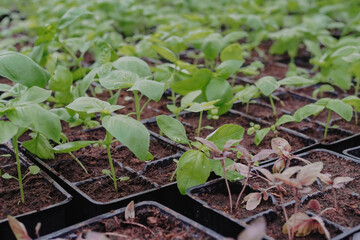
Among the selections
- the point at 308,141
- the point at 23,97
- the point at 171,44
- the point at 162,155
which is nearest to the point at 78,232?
the point at 23,97

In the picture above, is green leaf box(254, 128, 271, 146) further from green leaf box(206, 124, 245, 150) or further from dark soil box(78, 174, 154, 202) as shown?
dark soil box(78, 174, 154, 202)

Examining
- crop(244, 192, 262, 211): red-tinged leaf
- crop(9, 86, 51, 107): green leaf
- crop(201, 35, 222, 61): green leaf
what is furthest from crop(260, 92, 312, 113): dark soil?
crop(9, 86, 51, 107): green leaf

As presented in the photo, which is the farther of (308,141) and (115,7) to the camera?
(115,7)

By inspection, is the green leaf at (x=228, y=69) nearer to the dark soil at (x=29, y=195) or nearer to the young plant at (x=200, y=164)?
the young plant at (x=200, y=164)

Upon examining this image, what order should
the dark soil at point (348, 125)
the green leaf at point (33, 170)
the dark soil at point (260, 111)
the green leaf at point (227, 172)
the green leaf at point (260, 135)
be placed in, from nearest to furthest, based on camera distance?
the green leaf at point (227, 172), the green leaf at point (33, 170), the green leaf at point (260, 135), the dark soil at point (348, 125), the dark soil at point (260, 111)

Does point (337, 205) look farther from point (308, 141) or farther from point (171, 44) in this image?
point (171, 44)

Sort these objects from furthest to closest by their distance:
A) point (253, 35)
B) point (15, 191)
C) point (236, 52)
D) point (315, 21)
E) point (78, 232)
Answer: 1. point (253, 35)
2. point (315, 21)
3. point (236, 52)
4. point (15, 191)
5. point (78, 232)

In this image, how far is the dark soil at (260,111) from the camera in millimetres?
2164

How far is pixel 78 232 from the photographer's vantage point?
1.15 m

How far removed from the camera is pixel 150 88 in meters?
1.35

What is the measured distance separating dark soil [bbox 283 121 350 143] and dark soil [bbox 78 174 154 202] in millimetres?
780

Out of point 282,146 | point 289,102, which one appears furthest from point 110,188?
point 289,102

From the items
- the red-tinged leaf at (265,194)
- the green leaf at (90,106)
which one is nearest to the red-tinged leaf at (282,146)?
the red-tinged leaf at (265,194)

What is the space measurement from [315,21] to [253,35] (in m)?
0.54
